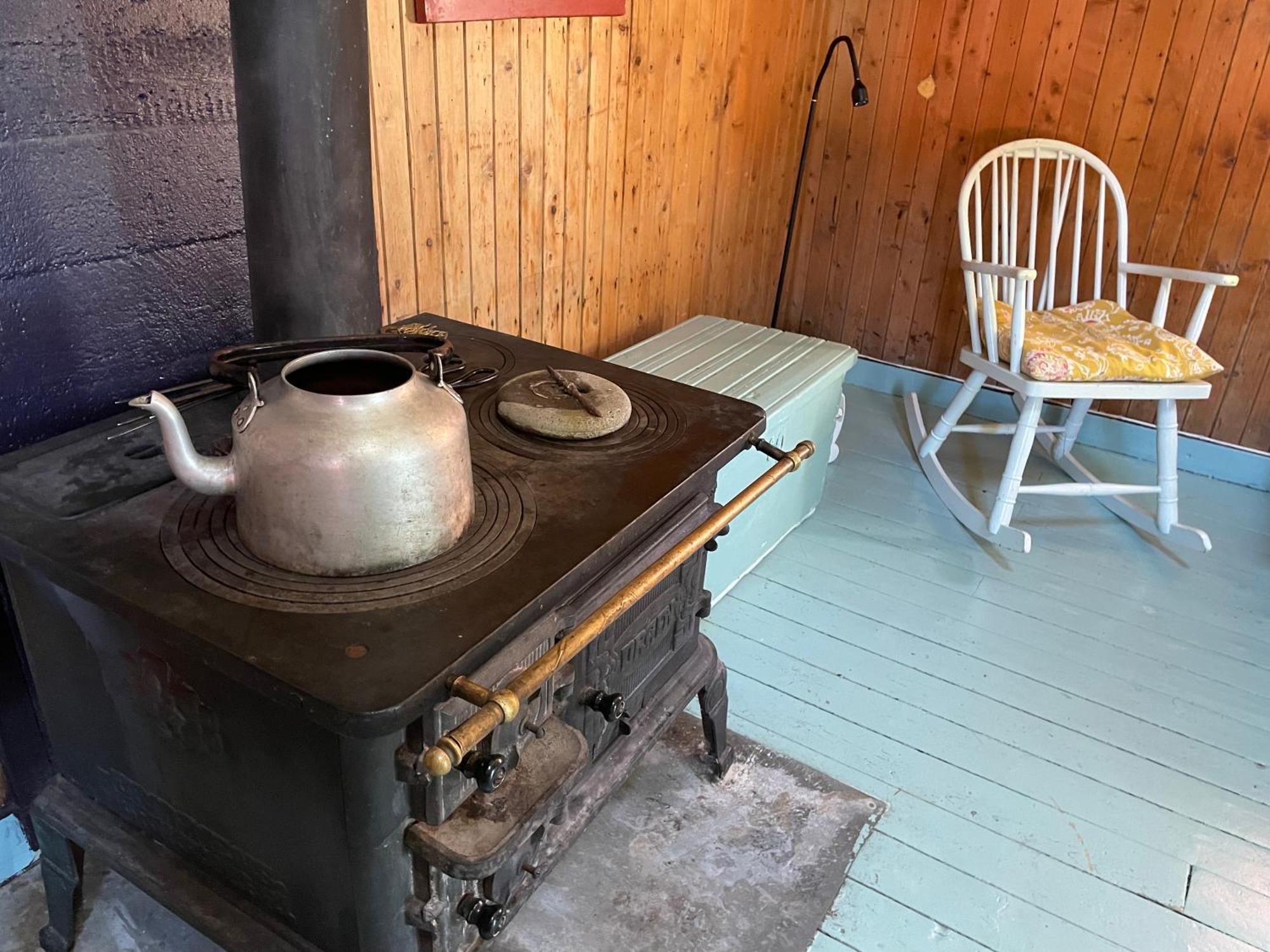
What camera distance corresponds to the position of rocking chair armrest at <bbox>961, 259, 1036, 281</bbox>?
2.15 meters

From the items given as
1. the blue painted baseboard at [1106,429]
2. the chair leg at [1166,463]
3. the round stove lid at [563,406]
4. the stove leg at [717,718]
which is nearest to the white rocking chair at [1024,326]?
the chair leg at [1166,463]

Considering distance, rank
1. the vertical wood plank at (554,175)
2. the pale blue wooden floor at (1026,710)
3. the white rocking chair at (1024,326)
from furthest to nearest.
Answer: the white rocking chair at (1024,326) → the vertical wood plank at (554,175) → the pale blue wooden floor at (1026,710)

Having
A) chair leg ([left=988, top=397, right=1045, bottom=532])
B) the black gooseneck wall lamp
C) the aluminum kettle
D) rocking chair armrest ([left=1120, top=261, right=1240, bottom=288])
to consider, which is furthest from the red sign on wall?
rocking chair armrest ([left=1120, top=261, right=1240, bottom=288])

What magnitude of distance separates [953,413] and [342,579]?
207cm

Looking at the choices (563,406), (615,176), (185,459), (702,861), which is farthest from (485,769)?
(615,176)

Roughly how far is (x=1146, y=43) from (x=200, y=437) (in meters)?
2.64

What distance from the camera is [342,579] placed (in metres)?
0.84

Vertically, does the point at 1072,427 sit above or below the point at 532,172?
below

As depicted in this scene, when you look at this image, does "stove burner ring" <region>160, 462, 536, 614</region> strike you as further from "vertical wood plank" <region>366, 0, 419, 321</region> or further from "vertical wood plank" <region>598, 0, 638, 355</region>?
"vertical wood plank" <region>598, 0, 638, 355</region>

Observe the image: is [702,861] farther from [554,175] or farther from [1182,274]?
[1182,274]

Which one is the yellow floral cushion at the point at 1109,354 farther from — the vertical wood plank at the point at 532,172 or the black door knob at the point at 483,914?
the black door knob at the point at 483,914

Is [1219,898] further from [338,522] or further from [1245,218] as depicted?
[1245,218]

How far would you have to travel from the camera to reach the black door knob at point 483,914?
95 centimetres

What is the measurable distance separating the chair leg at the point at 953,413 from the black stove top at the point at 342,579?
4.99 ft
